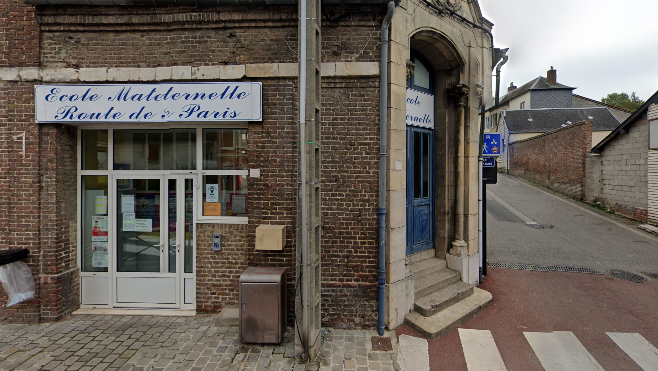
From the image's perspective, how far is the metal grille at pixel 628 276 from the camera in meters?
6.83

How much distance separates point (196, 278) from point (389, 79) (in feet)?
14.7

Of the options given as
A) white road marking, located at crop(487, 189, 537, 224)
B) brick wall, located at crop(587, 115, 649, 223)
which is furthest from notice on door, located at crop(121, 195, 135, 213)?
brick wall, located at crop(587, 115, 649, 223)

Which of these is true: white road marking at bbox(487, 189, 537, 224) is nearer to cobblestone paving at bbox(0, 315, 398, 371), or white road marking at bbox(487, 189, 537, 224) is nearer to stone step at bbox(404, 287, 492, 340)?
stone step at bbox(404, 287, 492, 340)

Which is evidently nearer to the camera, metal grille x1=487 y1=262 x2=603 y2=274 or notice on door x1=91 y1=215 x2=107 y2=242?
notice on door x1=91 y1=215 x2=107 y2=242

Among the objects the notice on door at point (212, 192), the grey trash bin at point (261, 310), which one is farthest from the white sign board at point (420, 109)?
the grey trash bin at point (261, 310)

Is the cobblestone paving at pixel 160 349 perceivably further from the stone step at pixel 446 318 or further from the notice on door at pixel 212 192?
the notice on door at pixel 212 192

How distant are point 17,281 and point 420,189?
278 inches

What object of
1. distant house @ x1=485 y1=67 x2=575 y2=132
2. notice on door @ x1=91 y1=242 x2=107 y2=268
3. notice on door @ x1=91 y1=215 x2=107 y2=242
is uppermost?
distant house @ x1=485 y1=67 x2=575 y2=132

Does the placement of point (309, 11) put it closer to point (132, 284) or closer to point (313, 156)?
point (313, 156)

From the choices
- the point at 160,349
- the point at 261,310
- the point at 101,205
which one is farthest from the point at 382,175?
the point at 101,205

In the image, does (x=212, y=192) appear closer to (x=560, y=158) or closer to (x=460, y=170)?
(x=460, y=170)

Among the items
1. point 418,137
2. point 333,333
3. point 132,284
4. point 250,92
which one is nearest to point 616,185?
point 418,137

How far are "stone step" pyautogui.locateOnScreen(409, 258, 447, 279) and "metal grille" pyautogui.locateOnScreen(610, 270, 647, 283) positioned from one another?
4.09m

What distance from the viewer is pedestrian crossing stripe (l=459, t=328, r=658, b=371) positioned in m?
4.05
